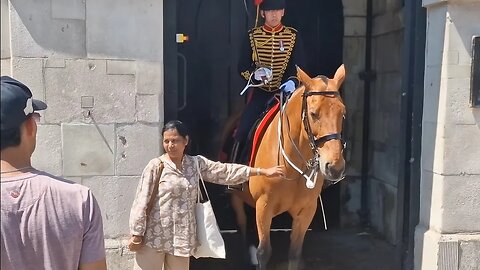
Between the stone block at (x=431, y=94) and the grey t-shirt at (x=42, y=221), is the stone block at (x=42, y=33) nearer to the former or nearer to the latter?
the grey t-shirt at (x=42, y=221)

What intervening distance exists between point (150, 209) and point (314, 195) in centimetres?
136

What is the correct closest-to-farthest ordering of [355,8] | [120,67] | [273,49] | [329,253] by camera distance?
[120,67], [273,49], [329,253], [355,8]

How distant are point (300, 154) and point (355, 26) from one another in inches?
110

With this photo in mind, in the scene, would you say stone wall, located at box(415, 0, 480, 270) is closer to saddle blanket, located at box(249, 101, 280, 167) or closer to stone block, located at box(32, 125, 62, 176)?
saddle blanket, located at box(249, 101, 280, 167)

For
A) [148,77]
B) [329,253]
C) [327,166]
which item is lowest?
[329,253]

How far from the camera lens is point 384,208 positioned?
6.09 m

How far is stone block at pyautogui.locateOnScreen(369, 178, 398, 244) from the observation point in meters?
5.82

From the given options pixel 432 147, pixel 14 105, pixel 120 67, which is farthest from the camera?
pixel 432 147

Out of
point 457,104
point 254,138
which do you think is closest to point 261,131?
point 254,138

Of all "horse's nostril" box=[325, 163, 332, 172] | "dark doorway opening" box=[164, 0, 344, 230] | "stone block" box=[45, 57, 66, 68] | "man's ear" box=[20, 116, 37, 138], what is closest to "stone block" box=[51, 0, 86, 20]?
"stone block" box=[45, 57, 66, 68]

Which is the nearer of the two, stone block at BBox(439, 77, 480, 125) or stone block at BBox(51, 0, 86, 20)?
stone block at BBox(51, 0, 86, 20)

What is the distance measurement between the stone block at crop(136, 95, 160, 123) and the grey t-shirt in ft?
7.54

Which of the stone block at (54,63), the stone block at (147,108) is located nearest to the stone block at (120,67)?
the stone block at (147,108)

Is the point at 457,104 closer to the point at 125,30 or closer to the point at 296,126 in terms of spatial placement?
the point at 296,126
